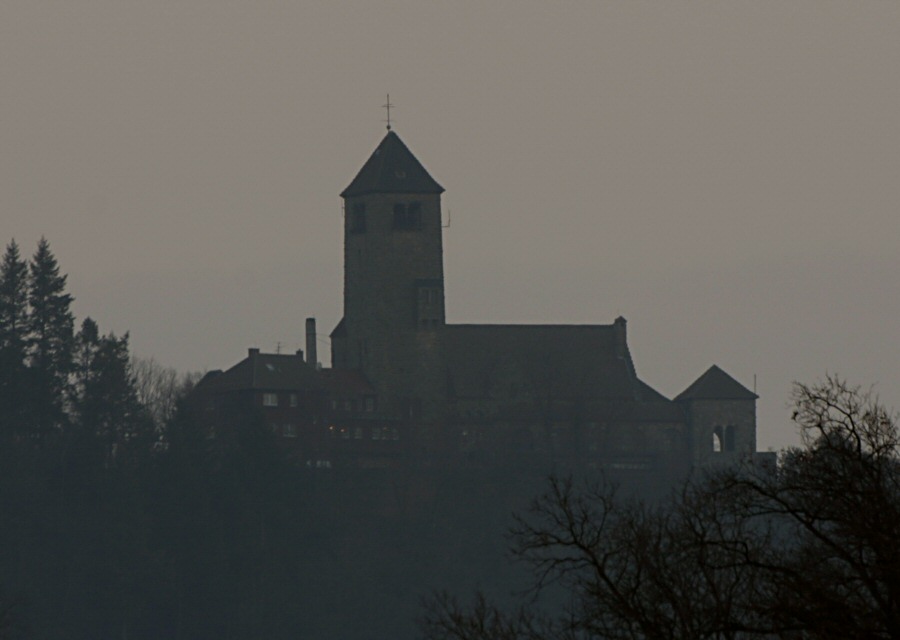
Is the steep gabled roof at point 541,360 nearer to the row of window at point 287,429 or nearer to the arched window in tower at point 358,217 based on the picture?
the arched window in tower at point 358,217

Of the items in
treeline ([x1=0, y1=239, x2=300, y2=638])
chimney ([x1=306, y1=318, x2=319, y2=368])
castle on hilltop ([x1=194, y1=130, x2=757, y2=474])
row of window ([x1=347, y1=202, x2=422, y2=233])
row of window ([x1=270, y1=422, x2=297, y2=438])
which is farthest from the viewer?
chimney ([x1=306, y1=318, x2=319, y2=368])

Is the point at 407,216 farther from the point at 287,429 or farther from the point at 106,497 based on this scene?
the point at 106,497

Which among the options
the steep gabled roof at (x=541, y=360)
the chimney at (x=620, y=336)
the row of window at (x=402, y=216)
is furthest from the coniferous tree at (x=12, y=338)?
the chimney at (x=620, y=336)

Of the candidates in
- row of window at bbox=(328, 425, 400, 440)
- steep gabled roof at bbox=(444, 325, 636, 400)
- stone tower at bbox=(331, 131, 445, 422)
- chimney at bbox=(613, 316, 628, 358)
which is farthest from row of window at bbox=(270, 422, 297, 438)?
chimney at bbox=(613, 316, 628, 358)

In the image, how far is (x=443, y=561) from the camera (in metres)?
98.2

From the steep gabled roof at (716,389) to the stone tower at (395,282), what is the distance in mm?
14112

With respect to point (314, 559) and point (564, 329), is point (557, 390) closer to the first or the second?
point (564, 329)

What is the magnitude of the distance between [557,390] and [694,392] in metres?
6.72

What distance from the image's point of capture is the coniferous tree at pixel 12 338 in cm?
9562

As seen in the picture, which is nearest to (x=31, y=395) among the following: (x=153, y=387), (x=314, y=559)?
(x=314, y=559)

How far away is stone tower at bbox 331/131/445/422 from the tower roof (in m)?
0.04

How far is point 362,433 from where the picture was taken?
108 meters

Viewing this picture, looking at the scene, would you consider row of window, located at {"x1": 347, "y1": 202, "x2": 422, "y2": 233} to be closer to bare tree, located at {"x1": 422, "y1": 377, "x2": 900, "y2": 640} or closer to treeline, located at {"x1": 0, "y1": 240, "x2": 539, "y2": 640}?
treeline, located at {"x1": 0, "y1": 240, "x2": 539, "y2": 640}

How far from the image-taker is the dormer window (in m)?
108
